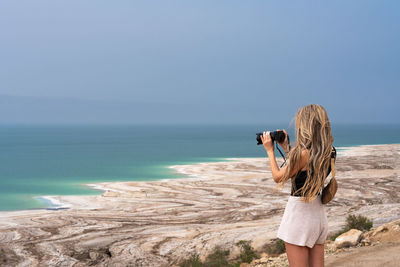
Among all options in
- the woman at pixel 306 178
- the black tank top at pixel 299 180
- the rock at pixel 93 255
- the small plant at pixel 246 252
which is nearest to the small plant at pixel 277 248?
the small plant at pixel 246 252

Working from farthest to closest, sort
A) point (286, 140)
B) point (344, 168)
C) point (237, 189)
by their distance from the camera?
point (344, 168)
point (237, 189)
point (286, 140)

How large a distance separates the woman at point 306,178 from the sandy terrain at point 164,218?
568 centimetres

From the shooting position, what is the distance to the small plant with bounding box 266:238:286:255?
13383 mm

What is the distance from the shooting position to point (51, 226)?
774 inches

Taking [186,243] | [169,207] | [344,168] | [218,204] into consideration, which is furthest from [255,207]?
[344,168]

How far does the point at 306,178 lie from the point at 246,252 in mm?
10108

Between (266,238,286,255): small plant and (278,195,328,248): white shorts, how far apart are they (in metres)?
10.1

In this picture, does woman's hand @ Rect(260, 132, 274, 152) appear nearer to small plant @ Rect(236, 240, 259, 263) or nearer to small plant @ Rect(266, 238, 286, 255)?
small plant @ Rect(236, 240, 259, 263)

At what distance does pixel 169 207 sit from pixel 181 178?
12005mm

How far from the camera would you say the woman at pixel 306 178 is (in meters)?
3.39

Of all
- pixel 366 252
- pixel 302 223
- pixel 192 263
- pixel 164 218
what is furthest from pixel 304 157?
pixel 164 218

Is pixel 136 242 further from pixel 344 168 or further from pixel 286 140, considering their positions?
pixel 344 168

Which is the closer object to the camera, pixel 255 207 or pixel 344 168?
pixel 255 207

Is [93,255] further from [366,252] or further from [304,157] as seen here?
[304,157]
